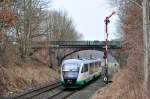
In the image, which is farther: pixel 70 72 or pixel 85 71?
pixel 85 71

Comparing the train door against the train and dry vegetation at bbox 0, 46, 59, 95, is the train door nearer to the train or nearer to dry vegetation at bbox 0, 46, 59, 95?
the train

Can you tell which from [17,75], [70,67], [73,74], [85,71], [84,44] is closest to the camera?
[73,74]

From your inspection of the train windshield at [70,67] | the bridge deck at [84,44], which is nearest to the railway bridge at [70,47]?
the bridge deck at [84,44]

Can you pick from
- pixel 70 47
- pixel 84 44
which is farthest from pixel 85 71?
pixel 84 44

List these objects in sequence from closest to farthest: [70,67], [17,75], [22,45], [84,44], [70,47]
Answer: [70,67]
[17,75]
[22,45]
[70,47]
[84,44]

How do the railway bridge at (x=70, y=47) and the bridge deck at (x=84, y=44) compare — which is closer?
the railway bridge at (x=70, y=47)

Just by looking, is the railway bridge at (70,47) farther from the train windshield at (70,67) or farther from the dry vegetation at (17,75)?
the train windshield at (70,67)

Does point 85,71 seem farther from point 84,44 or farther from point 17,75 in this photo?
point 84,44

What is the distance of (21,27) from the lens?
165 feet

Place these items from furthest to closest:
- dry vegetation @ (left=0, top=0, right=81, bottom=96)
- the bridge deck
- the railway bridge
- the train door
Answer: the bridge deck < the railway bridge < the train door < dry vegetation @ (left=0, top=0, right=81, bottom=96)

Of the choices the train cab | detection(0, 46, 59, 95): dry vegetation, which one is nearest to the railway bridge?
detection(0, 46, 59, 95): dry vegetation

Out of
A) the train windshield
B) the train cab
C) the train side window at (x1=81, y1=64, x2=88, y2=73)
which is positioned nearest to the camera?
the train cab

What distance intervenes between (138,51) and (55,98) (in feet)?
36.0

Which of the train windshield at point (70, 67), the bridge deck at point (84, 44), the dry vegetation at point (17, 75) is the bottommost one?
the dry vegetation at point (17, 75)
